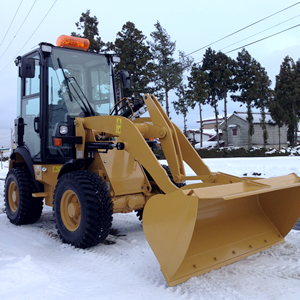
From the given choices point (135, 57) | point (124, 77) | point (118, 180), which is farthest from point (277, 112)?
point (118, 180)

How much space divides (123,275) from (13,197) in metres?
3.51

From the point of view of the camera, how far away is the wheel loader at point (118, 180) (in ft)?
10.4

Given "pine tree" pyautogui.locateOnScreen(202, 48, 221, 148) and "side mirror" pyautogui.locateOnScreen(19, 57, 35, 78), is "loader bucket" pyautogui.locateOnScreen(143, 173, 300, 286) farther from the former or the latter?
"pine tree" pyautogui.locateOnScreen(202, 48, 221, 148)

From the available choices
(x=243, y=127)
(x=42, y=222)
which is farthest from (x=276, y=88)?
(x=42, y=222)

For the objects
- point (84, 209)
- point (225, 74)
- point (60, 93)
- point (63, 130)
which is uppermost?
point (225, 74)

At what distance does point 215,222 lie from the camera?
3.81 metres

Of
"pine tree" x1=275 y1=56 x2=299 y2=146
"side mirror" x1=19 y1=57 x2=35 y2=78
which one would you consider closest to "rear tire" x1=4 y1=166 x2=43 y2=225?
"side mirror" x1=19 y1=57 x2=35 y2=78

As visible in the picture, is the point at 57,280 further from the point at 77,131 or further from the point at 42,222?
the point at 42,222

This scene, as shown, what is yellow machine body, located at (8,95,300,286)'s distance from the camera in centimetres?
304

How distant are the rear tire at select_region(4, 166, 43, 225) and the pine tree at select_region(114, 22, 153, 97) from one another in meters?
18.6

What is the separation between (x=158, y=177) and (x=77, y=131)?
1665 millimetres

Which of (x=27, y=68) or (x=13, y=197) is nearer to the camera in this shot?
(x=27, y=68)

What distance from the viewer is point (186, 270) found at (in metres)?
3.18

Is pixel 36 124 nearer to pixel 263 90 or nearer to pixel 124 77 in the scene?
pixel 124 77
